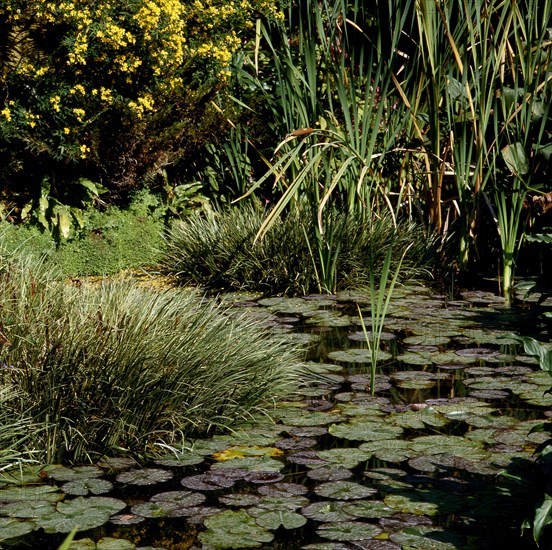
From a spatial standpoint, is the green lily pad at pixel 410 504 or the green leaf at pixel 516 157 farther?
the green leaf at pixel 516 157

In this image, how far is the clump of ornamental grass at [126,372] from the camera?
3756 millimetres

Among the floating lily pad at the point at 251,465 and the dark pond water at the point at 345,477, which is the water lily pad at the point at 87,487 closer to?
the dark pond water at the point at 345,477

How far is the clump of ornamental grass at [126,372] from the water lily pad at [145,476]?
0.44 ft

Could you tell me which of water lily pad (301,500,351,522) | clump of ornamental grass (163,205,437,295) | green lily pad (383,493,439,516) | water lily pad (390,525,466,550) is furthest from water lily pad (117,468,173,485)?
clump of ornamental grass (163,205,437,295)

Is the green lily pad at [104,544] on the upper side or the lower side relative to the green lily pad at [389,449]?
upper

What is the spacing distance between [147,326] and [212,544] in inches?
57.1

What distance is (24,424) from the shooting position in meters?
3.61

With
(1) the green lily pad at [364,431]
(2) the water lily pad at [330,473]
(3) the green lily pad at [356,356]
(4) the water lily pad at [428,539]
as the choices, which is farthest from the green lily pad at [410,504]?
(3) the green lily pad at [356,356]

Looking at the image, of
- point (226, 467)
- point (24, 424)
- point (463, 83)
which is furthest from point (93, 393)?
point (463, 83)

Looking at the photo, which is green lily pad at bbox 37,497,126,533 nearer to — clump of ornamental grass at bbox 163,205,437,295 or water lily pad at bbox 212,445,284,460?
water lily pad at bbox 212,445,284,460

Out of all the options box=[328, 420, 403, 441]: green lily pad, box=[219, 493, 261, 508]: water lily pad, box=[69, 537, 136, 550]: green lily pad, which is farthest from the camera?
box=[328, 420, 403, 441]: green lily pad

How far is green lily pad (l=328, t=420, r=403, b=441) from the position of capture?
3982 millimetres

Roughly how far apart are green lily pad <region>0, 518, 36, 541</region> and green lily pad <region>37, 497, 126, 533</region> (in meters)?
0.04

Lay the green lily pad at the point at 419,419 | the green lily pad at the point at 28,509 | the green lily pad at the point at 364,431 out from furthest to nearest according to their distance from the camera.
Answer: the green lily pad at the point at 419,419
the green lily pad at the point at 364,431
the green lily pad at the point at 28,509
